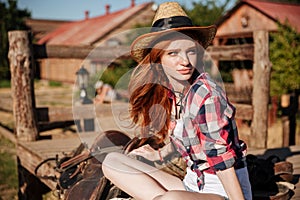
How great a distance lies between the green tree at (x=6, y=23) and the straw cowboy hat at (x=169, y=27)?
25.2 m

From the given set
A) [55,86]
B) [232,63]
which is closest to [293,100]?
[232,63]

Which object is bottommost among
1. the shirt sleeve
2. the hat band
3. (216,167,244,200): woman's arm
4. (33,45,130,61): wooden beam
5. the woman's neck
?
(216,167,244,200): woman's arm

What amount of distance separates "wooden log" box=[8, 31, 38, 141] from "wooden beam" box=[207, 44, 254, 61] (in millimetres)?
2299

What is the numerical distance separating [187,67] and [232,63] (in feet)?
34.6

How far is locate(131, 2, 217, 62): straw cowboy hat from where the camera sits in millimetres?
1932

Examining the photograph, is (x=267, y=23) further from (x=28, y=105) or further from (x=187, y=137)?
(x=187, y=137)

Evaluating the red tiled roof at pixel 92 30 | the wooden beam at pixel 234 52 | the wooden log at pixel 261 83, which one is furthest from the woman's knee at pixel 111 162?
the red tiled roof at pixel 92 30

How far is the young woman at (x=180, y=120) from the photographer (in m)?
1.68

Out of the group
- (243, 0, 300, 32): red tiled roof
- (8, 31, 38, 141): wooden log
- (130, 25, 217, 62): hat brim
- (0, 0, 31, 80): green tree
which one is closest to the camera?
(130, 25, 217, 62): hat brim

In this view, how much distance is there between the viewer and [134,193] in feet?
6.53

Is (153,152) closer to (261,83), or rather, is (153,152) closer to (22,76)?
(22,76)

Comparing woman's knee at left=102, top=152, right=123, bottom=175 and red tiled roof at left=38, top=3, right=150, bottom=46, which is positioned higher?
red tiled roof at left=38, top=3, right=150, bottom=46

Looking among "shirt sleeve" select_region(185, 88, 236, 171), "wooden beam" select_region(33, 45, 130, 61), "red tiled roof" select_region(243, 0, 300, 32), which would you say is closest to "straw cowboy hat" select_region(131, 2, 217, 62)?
"shirt sleeve" select_region(185, 88, 236, 171)

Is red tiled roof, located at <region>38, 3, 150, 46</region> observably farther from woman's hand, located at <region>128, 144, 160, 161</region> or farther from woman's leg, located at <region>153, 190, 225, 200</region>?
woman's leg, located at <region>153, 190, 225, 200</region>
